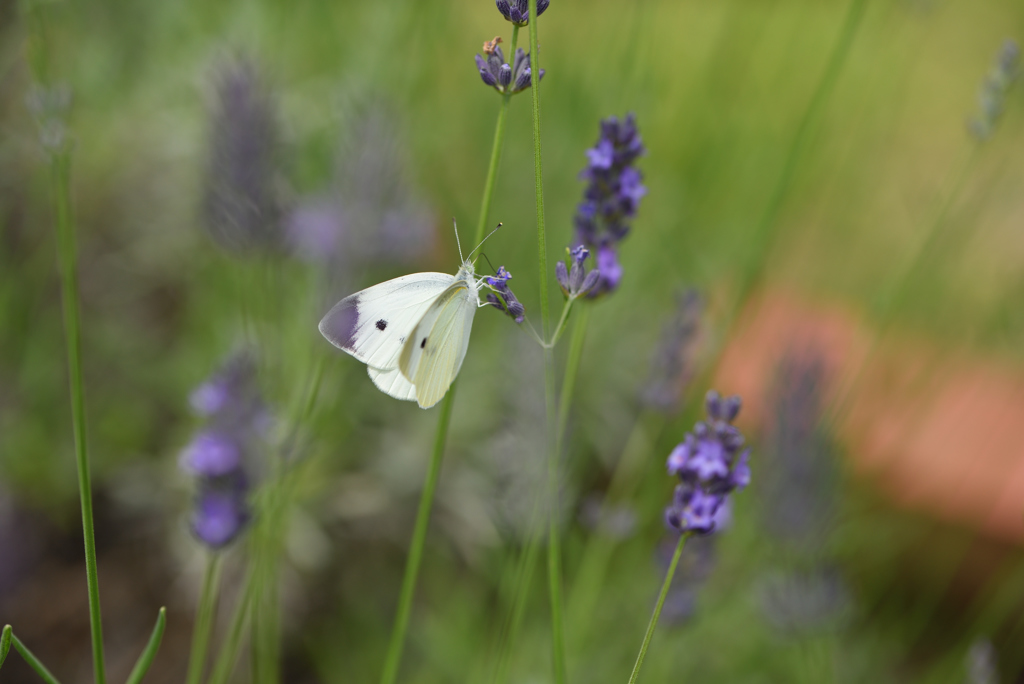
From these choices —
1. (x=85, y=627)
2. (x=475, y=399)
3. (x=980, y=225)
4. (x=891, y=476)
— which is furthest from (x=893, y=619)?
(x=85, y=627)

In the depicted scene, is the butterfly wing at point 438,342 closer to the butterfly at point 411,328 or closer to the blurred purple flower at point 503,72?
the butterfly at point 411,328

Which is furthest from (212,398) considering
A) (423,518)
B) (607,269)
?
(607,269)

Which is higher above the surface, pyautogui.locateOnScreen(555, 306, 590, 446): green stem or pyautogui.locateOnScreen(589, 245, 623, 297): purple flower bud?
pyautogui.locateOnScreen(589, 245, 623, 297): purple flower bud

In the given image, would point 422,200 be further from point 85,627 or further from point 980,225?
point 980,225

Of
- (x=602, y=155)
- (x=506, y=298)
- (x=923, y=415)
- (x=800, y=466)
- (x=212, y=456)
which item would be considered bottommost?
(x=923, y=415)

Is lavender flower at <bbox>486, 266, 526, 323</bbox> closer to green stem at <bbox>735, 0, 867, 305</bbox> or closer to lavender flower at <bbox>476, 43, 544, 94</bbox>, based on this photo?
lavender flower at <bbox>476, 43, 544, 94</bbox>

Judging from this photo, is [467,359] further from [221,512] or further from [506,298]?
[506,298]

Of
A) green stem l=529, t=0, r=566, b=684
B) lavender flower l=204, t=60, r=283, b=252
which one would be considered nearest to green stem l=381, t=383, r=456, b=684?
green stem l=529, t=0, r=566, b=684

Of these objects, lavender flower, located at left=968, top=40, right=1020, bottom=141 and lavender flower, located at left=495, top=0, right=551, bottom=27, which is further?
lavender flower, located at left=968, top=40, right=1020, bottom=141
